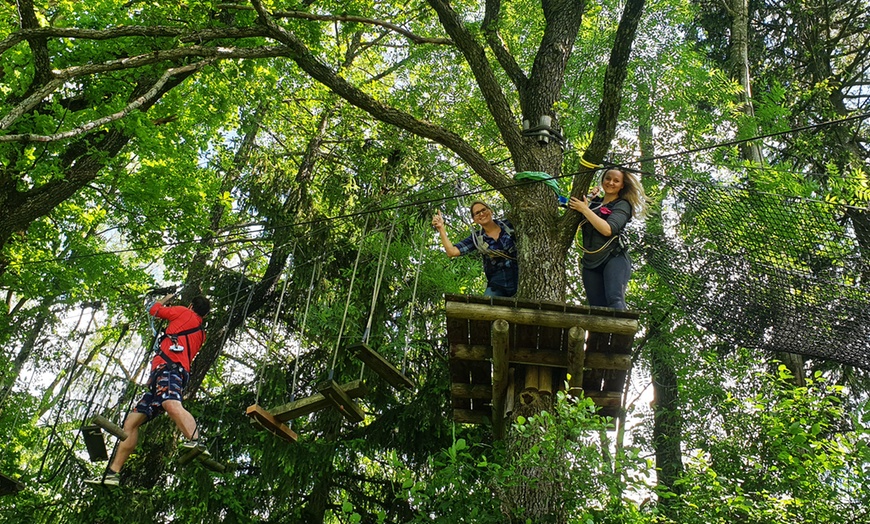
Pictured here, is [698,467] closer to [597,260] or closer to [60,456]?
[597,260]

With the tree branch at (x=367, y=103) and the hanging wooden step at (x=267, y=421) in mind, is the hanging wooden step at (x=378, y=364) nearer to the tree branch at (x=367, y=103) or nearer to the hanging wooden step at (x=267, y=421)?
the hanging wooden step at (x=267, y=421)

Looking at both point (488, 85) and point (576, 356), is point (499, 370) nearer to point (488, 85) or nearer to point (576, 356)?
point (576, 356)

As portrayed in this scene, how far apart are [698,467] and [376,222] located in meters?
4.04

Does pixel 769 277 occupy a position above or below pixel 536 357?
above

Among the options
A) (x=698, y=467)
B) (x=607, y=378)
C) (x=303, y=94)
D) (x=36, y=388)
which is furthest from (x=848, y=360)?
(x=36, y=388)

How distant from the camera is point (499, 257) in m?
5.04

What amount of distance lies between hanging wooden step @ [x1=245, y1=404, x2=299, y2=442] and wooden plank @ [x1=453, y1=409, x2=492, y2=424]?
3.58 ft

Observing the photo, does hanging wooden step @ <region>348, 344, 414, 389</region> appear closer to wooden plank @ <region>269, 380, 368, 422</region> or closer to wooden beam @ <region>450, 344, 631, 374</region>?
wooden plank @ <region>269, 380, 368, 422</region>

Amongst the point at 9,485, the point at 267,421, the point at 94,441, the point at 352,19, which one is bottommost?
the point at 9,485

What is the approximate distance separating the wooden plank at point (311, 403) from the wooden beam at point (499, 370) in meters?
0.79

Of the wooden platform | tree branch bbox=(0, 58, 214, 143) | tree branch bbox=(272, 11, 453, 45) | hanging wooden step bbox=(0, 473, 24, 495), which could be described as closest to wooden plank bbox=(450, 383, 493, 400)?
the wooden platform

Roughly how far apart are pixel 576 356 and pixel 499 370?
46 centimetres

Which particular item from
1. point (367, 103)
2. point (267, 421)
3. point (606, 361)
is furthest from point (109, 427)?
point (606, 361)

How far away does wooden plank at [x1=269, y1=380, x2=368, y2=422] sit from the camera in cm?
441
